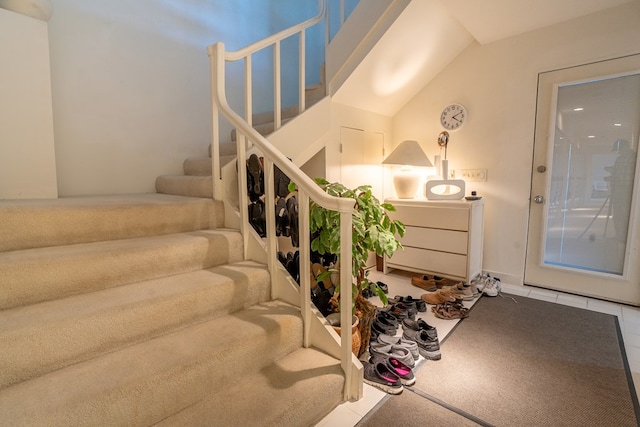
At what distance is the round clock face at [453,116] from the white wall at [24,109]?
324cm

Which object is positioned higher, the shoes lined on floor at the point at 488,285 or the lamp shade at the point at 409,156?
the lamp shade at the point at 409,156

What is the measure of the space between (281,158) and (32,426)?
1223 mm

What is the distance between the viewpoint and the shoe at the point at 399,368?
5.21ft

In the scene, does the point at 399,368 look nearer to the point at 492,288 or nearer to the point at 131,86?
the point at 492,288

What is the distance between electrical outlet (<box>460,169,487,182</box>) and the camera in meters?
3.04

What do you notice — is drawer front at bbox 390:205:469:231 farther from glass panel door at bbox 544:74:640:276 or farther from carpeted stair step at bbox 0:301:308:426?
carpeted stair step at bbox 0:301:308:426

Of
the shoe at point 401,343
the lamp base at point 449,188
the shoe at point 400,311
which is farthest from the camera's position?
the lamp base at point 449,188

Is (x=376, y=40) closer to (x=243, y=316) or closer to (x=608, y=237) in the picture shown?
(x=243, y=316)

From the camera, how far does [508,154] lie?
9.45 ft

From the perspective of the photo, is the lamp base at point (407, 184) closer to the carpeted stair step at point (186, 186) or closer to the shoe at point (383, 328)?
the shoe at point (383, 328)

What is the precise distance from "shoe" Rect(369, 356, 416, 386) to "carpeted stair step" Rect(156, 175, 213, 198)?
1.45 meters

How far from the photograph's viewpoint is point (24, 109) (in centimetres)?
173

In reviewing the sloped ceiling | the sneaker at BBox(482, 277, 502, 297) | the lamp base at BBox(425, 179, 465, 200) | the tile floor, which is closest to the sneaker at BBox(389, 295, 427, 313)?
the tile floor

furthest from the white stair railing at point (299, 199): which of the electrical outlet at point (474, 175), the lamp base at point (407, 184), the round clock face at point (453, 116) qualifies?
the electrical outlet at point (474, 175)
